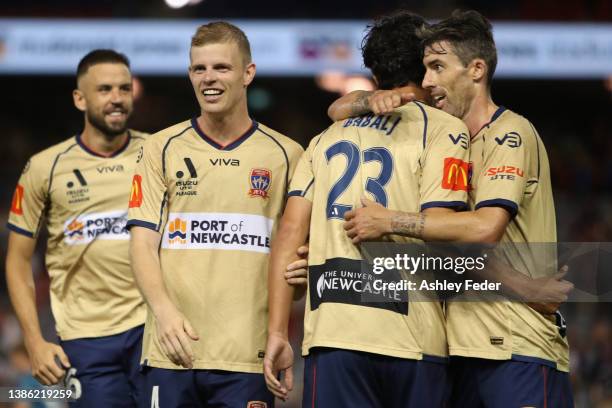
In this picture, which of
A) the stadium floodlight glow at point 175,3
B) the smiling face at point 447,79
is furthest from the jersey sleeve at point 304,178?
the stadium floodlight glow at point 175,3

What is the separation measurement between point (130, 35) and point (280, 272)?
12132 mm

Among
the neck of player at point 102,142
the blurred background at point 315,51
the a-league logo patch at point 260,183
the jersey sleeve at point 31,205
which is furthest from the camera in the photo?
the blurred background at point 315,51

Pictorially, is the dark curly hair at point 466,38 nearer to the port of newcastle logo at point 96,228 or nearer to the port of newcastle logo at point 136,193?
the port of newcastle logo at point 136,193

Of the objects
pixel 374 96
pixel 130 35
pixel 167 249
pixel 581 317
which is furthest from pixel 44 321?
pixel 374 96

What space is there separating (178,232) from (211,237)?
17cm

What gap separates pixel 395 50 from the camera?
Answer: 457 centimetres

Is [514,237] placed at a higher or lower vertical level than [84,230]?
lower

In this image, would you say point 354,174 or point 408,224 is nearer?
point 408,224

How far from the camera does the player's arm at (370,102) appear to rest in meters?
4.27

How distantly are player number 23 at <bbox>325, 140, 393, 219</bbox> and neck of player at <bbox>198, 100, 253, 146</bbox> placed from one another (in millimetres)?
801

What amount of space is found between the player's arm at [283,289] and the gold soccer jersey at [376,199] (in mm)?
120

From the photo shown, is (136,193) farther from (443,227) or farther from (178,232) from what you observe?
(443,227)

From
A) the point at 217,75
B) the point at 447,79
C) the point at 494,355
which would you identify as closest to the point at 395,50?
the point at 447,79

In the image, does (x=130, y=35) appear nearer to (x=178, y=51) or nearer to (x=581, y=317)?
(x=178, y=51)
